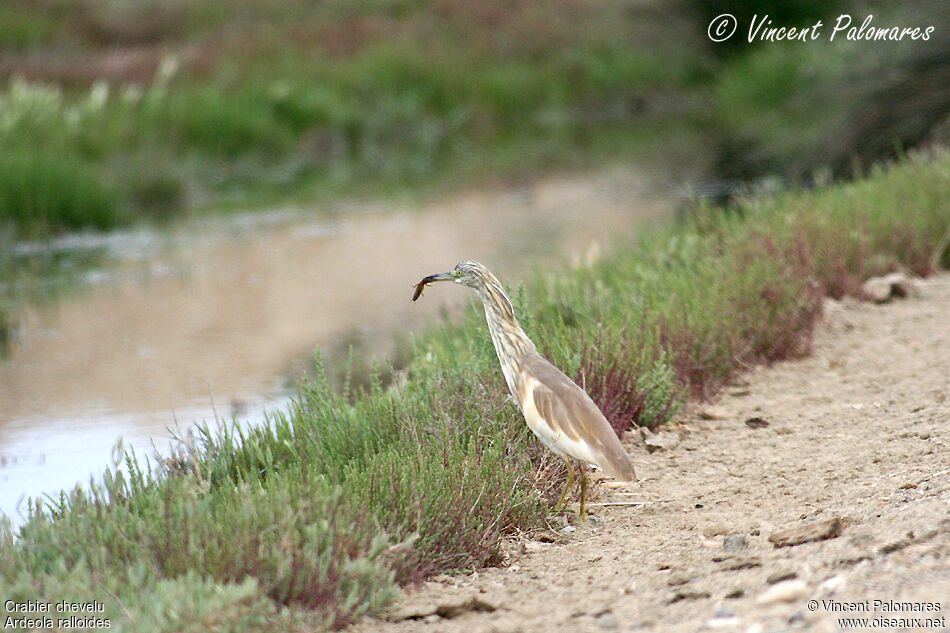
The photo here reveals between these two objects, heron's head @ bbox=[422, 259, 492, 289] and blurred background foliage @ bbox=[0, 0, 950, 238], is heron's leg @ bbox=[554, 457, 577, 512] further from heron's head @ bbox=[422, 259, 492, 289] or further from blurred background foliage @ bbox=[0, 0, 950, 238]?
blurred background foliage @ bbox=[0, 0, 950, 238]

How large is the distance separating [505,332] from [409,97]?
18.4 meters

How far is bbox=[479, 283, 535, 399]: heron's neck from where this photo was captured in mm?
4379

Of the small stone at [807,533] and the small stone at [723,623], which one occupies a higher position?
the small stone at [807,533]

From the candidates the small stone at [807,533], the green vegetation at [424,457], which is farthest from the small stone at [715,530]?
the green vegetation at [424,457]

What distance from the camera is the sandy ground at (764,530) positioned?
315 centimetres

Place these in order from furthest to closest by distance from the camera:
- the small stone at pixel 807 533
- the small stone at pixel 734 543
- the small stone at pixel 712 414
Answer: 1. the small stone at pixel 712 414
2. the small stone at pixel 734 543
3. the small stone at pixel 807 533

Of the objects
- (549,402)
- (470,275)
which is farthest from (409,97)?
(549,402)

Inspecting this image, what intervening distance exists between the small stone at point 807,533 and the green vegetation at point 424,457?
3.07ft

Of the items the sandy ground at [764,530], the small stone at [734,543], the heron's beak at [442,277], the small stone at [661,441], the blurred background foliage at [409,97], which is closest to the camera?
the sandy ground at [764,530]

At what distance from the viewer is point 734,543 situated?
3805 millimetres

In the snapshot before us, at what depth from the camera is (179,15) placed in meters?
30.6

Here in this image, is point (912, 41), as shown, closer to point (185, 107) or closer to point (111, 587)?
point (111, 587)

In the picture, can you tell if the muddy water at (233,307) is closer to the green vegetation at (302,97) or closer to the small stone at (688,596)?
the green vegetation at (302,97)

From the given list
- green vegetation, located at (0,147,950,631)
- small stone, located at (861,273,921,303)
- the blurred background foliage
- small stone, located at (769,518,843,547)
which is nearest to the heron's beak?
green vegetation, located at (0,147,950,631)
